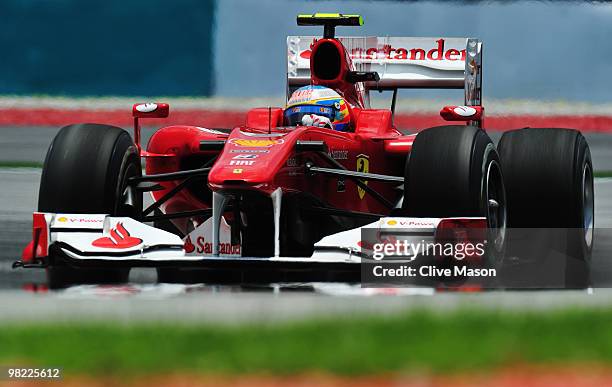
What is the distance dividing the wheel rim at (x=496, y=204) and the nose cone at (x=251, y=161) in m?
1.27

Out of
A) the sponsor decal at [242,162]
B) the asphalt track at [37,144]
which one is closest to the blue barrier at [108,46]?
the asphalt track at [37,144]

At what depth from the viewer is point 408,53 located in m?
11.3

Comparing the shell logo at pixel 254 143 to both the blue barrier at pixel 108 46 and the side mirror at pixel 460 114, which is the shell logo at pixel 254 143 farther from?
the blue barrier at pixel 108 46

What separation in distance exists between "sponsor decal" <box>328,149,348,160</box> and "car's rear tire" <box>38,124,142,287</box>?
136cm

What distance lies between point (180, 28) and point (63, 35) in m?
1.68

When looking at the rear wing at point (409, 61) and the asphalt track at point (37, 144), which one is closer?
the rear wing at point (409, 61)

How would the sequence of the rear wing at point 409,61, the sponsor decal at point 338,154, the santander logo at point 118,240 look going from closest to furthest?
1. the santander logo at point 118,240
2. the sponsor decal at point 338,154
3. the rear wing at point 409,61

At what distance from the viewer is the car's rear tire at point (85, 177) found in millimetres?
8062

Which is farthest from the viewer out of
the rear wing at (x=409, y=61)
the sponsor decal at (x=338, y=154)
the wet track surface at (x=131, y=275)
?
the rear wing at (x=409, y=61)

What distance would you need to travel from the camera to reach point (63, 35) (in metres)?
18.9

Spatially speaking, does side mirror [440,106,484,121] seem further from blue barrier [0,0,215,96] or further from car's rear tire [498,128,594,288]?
blue barrier [0,0,215,96]

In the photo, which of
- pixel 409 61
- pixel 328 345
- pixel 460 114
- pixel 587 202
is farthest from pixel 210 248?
pixel 409 61

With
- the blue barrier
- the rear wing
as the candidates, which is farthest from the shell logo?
the blue barrier

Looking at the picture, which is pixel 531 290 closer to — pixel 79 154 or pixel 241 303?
pixel 241 303
